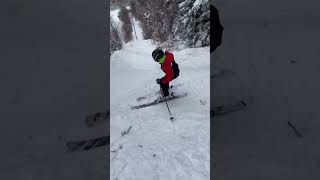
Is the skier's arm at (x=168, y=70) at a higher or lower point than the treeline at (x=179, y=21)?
higher

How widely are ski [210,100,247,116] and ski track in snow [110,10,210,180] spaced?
0.66 ft
